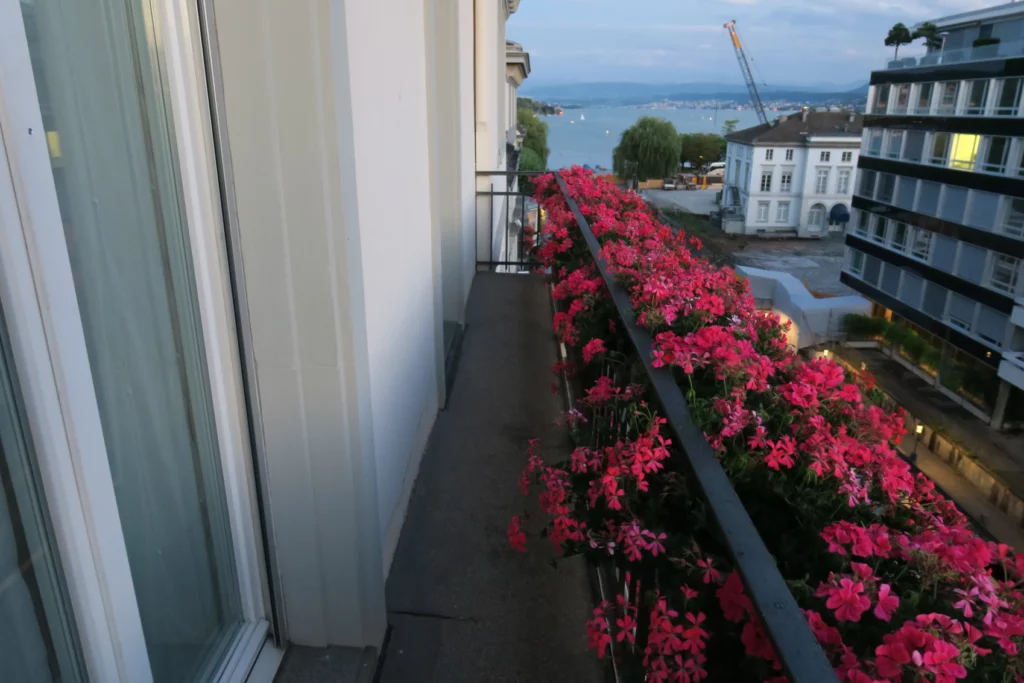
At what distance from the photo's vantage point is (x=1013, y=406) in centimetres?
2383

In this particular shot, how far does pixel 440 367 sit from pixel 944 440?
2355 cm

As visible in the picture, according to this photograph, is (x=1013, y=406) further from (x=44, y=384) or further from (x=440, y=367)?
(x=44, y=384)

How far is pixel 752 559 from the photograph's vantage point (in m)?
0.96

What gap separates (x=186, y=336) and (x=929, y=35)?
39.2m

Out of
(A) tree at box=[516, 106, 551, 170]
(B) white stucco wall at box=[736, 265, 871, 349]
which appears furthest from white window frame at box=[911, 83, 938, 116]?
(A) tree at box=[516, 106, 551, 170]

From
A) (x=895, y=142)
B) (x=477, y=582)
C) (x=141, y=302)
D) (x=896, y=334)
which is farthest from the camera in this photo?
(x=895, y=142)

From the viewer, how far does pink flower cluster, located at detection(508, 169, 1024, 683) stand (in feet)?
3.20

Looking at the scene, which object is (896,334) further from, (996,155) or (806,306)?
(996,155)

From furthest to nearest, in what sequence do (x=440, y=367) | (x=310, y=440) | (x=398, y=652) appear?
(x=440, y=367)
(x=398, y=652)
(x=310, y=440)

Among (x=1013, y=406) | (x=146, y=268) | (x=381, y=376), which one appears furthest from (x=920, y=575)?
(x=1013, y=406)

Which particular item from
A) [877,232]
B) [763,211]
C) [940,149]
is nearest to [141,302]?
[940,149]

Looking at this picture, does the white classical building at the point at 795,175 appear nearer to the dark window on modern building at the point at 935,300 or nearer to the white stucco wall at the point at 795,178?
the white stucco wall at the point at 795,178

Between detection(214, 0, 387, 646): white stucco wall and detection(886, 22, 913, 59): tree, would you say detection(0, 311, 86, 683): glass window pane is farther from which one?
detection(886, 22, 913, 59): tree

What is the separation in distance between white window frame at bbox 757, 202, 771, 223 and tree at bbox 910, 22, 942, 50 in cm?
1979
